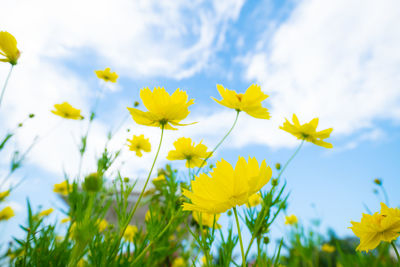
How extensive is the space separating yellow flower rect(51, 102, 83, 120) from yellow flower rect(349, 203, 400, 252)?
1.99 meters

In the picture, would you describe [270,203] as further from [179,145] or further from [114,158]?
[114,158]

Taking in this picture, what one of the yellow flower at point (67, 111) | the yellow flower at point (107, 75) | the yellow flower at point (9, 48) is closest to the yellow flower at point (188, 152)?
the yellow flower at point (9, 48)

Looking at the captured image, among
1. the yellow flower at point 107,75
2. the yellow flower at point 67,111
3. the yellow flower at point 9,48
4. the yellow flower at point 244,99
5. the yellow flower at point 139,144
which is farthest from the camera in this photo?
the yellow flower at point 107,75

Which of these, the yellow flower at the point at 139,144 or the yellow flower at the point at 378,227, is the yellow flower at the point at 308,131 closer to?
the yellow flower at the point at 378,227

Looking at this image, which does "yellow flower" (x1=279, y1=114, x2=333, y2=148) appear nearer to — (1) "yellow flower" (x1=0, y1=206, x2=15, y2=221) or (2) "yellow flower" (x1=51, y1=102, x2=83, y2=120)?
(2) "yellow flower" (x1=51, y1=102, x2=83, y2=120)

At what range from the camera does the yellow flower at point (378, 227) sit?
0.65 meters

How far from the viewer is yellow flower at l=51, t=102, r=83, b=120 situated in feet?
6.53

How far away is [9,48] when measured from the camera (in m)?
1.03

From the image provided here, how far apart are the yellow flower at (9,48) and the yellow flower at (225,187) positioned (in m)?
1.00

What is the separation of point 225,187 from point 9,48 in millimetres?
1069

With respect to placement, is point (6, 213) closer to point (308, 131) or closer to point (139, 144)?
point (139, 144)

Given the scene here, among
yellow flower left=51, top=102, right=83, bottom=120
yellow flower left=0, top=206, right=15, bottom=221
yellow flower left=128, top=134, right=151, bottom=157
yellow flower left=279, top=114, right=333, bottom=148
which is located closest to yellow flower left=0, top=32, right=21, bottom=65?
yellow flower left=128, top=134, right=151, bottom=157

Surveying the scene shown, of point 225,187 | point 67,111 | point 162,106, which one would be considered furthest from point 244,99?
point 67,111

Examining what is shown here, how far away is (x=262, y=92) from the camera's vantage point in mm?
903
